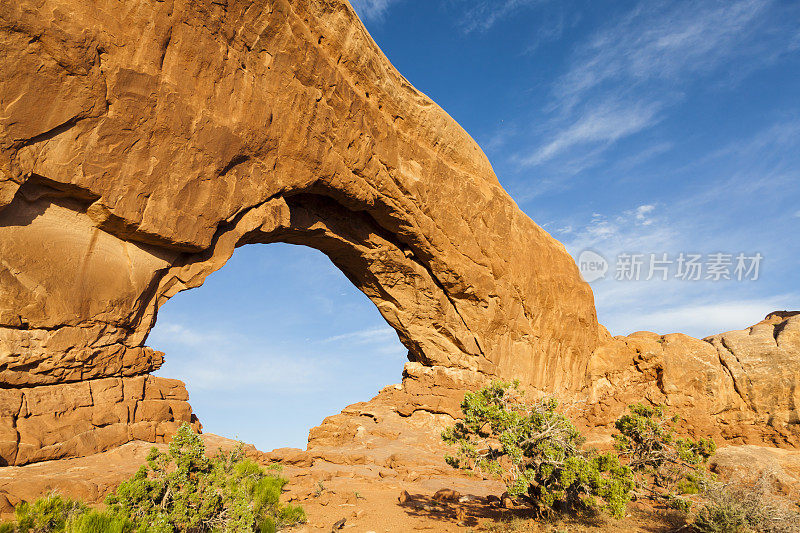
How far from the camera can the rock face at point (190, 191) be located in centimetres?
1035

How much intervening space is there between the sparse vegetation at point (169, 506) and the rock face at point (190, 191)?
445 centimetres

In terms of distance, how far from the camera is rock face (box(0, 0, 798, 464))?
1035 cm

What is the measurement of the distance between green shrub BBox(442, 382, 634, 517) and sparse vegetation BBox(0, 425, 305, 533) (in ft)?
13.9

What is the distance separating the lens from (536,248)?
26438mm

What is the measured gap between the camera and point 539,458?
9.43 m

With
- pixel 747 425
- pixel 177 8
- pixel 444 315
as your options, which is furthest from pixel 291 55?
pixel 747 425

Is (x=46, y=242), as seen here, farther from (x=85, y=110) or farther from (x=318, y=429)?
(x=318, y=429)

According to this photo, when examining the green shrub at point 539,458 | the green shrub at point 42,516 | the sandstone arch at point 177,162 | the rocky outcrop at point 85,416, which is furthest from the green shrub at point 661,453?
the rocky outcrop at point 85,416

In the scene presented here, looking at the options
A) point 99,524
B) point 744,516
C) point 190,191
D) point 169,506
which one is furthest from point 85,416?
point 744,516

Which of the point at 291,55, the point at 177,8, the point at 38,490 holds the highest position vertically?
the point at 291,55

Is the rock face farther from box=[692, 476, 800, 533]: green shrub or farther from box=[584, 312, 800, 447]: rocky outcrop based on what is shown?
box=[692, 476, 800, 533]: green shrub

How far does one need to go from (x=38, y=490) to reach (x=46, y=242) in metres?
5.34

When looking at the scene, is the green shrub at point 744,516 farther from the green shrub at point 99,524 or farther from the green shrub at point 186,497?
the green shrub at point 99,524

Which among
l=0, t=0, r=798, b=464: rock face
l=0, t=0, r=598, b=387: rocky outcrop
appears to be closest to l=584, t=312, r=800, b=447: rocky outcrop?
l=0, t=0, r=798, b=464: rock face
